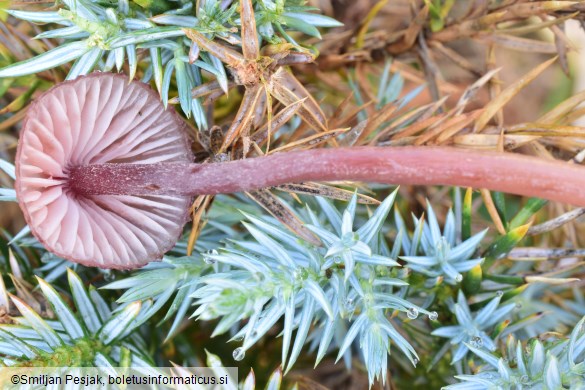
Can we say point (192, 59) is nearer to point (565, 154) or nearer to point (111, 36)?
point (111, 36)

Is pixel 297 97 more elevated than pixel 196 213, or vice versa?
pixel 297 97

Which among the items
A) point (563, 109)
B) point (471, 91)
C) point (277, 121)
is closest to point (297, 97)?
point (277, 121)

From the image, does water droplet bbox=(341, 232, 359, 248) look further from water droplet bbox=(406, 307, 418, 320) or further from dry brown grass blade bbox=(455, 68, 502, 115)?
dry brown grass blade bbox=(455, 68, 502, 115)

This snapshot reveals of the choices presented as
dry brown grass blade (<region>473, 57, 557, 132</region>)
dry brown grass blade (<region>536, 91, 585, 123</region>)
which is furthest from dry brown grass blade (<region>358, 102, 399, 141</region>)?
dry brown grass blade (<region>536, 91, 585, 123</region>)

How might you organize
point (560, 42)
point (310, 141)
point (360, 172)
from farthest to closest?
point (560, 42) < point (310, 141) < point (360, 172)

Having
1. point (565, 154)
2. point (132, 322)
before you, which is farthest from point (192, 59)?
point (565, 154)

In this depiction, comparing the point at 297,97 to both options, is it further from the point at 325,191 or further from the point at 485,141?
the point at 485,141
